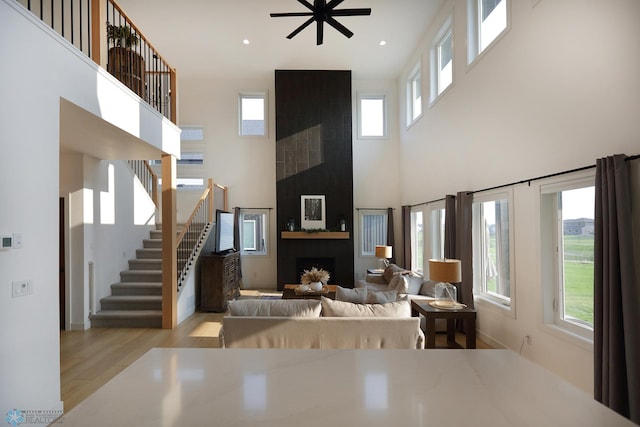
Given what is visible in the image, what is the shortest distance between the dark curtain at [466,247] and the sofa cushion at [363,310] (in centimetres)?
226

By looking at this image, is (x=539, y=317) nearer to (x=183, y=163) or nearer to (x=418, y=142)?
(x=418, y=142)

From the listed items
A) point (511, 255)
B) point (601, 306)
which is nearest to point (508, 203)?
point (511, 255)

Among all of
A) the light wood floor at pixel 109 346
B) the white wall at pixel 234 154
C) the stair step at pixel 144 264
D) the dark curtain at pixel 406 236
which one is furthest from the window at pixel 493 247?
the stair step at pixel 144 264

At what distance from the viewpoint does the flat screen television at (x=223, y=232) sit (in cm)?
712

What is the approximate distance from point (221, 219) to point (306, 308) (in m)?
4.56

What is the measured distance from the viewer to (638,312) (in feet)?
8.13

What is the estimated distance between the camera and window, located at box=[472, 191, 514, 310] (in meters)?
4.58

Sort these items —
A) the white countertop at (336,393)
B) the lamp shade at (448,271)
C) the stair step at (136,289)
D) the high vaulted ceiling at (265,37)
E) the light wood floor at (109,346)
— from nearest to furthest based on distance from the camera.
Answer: the white countertop at (336,393) → the light wood floor at (109,346) → the lamp shade at (448,271) → the stair step at (136,289) → the high vaulted ceiling at (265,37)

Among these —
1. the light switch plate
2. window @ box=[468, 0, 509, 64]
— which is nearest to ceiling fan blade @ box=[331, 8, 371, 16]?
window @ box=[468, 0, 509, 64]

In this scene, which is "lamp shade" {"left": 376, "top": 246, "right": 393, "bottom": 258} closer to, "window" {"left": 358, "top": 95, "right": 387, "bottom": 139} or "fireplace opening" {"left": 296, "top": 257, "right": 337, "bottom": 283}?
"fireplace opening" {"left": 296, "top": 257, "right": 337, "bottom": 283}

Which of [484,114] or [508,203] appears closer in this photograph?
[508,203]

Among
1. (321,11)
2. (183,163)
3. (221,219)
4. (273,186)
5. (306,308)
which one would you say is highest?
(321,11)

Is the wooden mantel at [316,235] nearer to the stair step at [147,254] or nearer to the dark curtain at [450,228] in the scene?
the stair step at [147,254]

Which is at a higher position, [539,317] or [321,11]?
[321,11]
